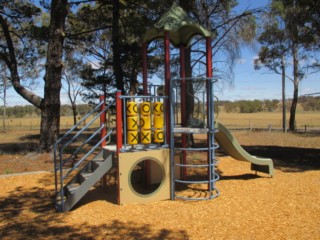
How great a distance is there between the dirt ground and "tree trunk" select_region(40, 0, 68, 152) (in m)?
3.18

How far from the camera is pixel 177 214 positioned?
5.85m

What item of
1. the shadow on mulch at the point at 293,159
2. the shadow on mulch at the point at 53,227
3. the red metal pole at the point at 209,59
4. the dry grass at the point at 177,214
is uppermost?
the red metal pole at the point at 209,59

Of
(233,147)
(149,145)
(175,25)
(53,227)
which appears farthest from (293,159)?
(53,227)

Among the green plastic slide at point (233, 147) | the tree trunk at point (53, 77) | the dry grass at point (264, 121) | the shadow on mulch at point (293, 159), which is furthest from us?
the dry grass at point (264, 121)

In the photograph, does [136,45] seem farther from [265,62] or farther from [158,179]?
[265,62]

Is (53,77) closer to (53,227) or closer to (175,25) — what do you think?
(175,25)

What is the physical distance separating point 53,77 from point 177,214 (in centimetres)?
743

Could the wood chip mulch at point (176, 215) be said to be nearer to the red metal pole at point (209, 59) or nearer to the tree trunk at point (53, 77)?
the red metal pole at point (209, 59)

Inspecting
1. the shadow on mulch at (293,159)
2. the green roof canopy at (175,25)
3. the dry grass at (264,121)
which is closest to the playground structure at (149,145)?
the green roof canopy at (175,25)

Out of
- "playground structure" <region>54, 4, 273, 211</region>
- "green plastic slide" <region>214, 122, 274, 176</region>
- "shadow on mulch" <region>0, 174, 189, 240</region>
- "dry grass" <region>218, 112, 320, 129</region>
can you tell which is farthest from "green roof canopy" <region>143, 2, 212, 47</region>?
"dry grass" <region>218, 112, 320, 129</region>

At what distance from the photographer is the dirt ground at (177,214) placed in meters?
4.99

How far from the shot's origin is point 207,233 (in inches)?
194

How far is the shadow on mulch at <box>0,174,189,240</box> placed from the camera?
4.93 m

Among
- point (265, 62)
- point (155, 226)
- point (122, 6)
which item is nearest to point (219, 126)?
point (155, 226)
